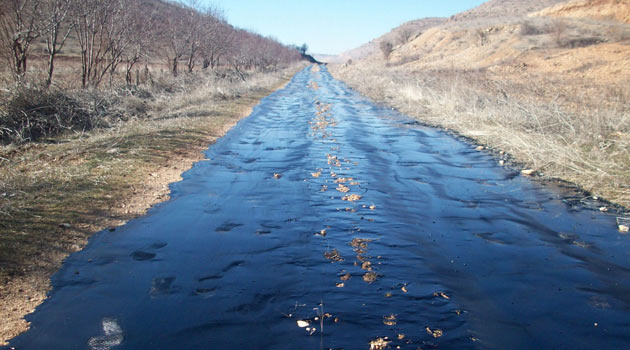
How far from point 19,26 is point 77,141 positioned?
468 cm

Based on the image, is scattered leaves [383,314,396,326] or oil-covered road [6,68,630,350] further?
scattered leaves [383,314,396,326]

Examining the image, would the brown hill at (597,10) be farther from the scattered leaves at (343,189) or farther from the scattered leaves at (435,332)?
the scattered leaves at (435,332)

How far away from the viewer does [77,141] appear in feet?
32.8

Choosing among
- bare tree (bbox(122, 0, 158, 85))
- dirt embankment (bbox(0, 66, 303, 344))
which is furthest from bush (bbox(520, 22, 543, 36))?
dirt embankment (bbox(0, 66, 303, 344))

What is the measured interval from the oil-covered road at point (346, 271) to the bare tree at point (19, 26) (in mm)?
7323

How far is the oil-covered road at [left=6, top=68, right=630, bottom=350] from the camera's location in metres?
3.78

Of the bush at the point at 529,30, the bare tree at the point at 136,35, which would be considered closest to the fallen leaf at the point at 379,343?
the bare tree at the point at 136,35

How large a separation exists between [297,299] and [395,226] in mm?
2392

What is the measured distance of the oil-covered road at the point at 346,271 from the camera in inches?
149

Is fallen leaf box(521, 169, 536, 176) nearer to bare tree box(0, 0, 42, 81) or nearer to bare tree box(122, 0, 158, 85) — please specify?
bare tree box(0, 0, 42, 81)

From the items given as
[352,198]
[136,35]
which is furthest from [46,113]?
[136,35]

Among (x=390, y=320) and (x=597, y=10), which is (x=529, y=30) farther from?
(x=390, y=320)

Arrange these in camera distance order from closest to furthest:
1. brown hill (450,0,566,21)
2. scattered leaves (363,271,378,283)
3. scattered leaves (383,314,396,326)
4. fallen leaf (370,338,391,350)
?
fallen leaf (370,338,391,350)
scattered leaves (383,314,396,326)
scattered leaves (363,271,378,283)
brown hill (450,0,566,21)

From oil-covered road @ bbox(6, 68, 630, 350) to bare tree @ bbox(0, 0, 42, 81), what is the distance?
732cm
